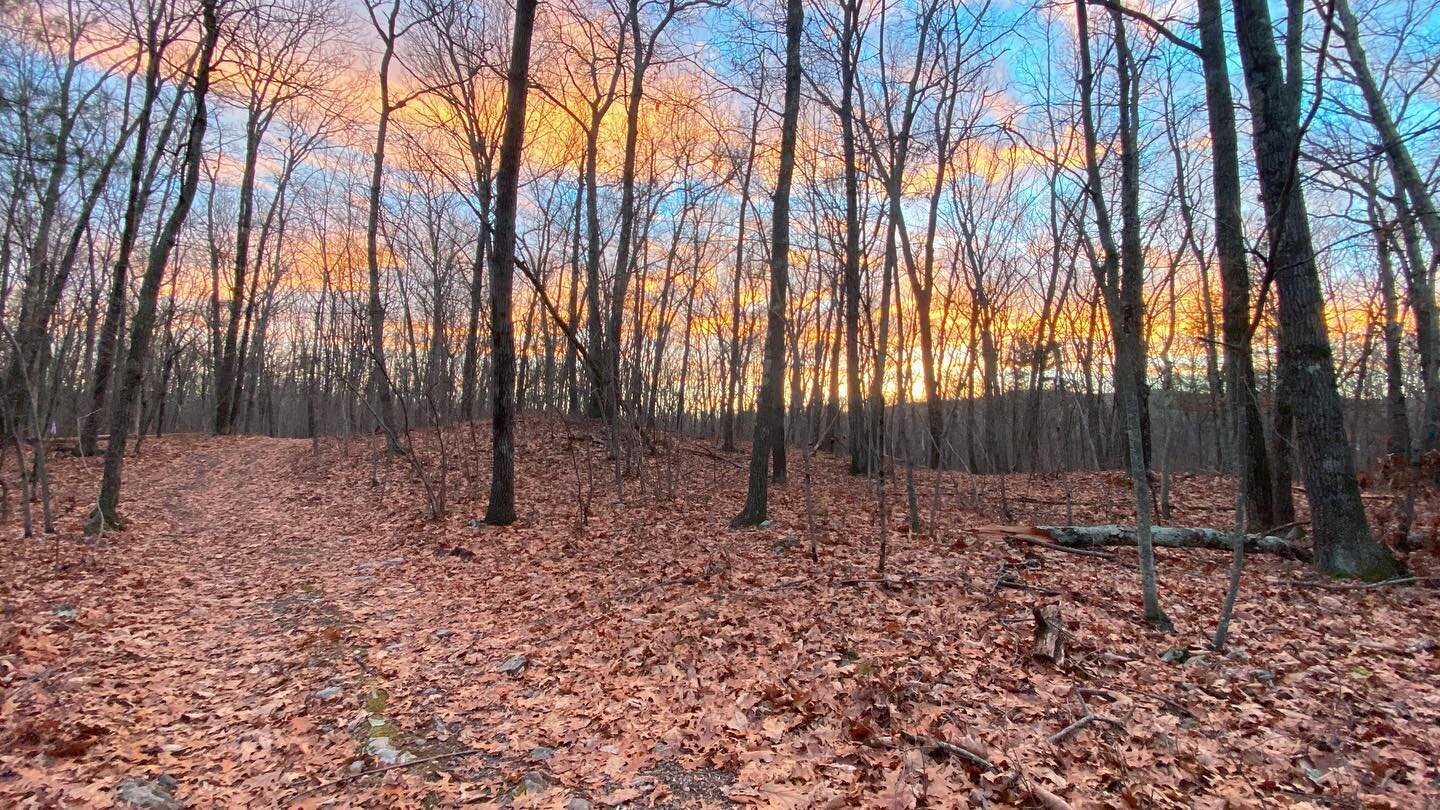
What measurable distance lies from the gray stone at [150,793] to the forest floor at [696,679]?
0.02 m

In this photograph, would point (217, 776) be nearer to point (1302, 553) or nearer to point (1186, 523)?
point (1302, 553)

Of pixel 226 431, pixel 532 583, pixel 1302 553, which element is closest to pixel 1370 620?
pixel 1302 553

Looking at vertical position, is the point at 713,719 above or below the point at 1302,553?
below

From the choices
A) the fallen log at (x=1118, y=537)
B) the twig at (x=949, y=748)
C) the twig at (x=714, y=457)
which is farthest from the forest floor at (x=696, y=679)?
the twig at (x=714, y=457)

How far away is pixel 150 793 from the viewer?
3.21 meters

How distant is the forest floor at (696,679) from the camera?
3188mm

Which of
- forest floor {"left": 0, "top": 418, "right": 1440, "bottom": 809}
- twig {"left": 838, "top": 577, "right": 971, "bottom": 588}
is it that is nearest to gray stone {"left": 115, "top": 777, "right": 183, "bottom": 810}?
forest floor {"left": 0, "top": 418, "right": 1440, "bottom": 809}

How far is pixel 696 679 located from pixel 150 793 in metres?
3.03

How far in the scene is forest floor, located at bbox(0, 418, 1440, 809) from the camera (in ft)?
10.5

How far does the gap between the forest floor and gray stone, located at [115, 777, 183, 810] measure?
0.02 m

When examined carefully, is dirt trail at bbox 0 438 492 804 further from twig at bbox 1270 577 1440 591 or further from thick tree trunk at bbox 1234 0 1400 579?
thick tree trunk at bbox 1234 0 1400 579

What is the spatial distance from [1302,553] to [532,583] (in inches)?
330

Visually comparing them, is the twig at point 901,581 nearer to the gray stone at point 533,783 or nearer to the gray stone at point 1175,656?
the gray stone at point 1175,656

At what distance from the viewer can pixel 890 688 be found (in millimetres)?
3932
